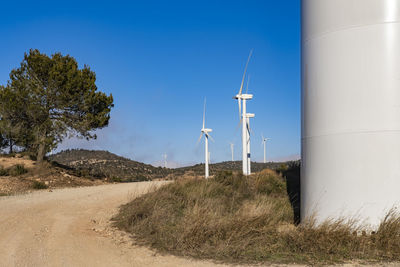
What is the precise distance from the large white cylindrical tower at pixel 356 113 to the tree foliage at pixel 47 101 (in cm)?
2013

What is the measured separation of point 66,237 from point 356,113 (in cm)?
715

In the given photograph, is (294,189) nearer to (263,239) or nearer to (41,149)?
(263,239)

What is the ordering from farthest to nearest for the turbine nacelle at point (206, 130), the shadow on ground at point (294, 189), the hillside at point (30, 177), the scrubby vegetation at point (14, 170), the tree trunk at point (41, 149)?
the turbine nacelle at point (206, 130)
the tree trunk at point (41, 149)
the scrubby vegetation at point (14, 170)
the hillside at point (30, 177)
the shadow on ground at point (294, 189)

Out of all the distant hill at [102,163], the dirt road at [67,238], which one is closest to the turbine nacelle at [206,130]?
the distant hill at [102,163]

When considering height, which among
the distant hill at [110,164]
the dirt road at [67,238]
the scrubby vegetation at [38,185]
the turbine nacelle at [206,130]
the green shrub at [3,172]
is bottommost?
the dirt road at [67,238]

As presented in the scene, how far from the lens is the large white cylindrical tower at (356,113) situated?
820 centimetres

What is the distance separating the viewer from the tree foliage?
25406 mm

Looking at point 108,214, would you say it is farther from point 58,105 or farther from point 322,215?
point 58,105

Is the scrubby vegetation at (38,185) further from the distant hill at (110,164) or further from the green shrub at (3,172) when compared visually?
the distant hill at (110,164)

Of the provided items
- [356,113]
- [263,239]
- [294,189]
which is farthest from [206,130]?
[263,239]

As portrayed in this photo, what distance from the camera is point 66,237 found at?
9.10 metres

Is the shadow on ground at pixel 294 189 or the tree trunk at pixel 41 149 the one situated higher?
the tree trunk at pixel 41 149

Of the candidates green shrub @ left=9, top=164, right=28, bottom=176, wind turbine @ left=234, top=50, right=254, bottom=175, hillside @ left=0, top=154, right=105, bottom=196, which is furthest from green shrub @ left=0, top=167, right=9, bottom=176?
wind turbine @ left=234, top=50, right=254, bottom=175

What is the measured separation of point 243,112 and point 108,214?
14.7 metres
